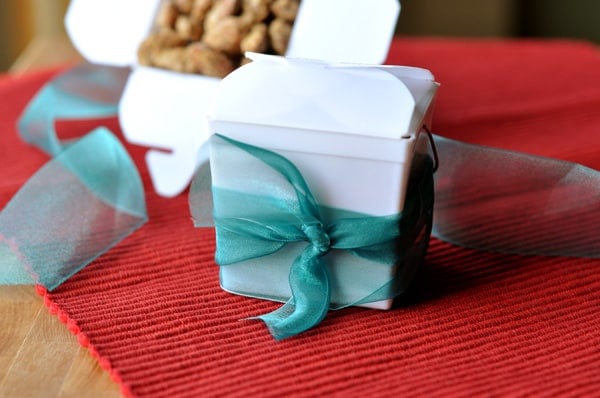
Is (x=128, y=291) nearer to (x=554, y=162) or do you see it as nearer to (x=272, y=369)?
(x=272, y=369)

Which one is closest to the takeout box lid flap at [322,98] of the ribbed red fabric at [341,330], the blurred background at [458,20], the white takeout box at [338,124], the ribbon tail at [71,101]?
the white takeout box at [338,124]

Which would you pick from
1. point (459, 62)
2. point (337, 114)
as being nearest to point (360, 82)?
point (337, 114)

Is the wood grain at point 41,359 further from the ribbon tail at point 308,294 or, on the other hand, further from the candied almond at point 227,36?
the candied almond at point 227,36

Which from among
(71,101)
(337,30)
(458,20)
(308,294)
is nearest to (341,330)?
(308,294)

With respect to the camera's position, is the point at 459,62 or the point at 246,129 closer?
the point at 246,129

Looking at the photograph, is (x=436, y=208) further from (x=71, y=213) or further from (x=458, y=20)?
(x=458, y=20)

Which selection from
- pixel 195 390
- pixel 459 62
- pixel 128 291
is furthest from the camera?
pixel 459 62

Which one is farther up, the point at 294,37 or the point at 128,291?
the point at 294,37

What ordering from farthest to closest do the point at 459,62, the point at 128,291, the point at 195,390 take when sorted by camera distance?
1. the point at 459,62
2. the point at 128,291
3. the point at 195,390
